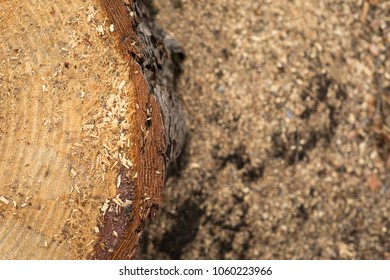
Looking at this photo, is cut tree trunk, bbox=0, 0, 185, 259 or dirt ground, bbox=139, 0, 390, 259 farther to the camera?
dirt ground, bbox=139, 0, 390, 259

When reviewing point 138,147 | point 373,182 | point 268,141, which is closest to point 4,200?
point 138,147

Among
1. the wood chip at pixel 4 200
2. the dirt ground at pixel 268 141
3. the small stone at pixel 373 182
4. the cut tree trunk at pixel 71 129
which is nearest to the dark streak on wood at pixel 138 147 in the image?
the cut tree trunk at pixel 71 129

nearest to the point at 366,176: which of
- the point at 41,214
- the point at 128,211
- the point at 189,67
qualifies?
the point at 189,67

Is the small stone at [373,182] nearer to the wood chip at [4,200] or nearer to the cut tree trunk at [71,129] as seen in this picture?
the cut tree trunk at [71,129]

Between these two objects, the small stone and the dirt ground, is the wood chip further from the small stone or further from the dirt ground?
the small stone

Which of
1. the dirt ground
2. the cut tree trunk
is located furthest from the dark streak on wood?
the dirt ground
